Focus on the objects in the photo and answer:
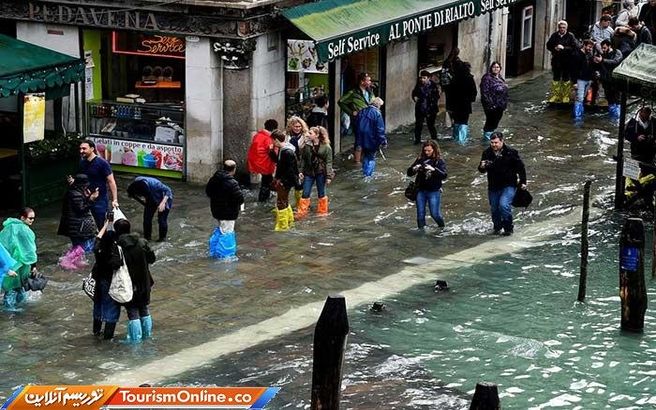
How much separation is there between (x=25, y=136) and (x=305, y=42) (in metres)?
5.45

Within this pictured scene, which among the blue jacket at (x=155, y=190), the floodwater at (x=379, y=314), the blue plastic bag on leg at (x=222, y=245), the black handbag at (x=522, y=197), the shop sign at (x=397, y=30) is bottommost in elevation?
the floodwater at (x=379, y=314)

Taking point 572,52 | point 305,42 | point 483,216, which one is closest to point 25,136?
point 305,42

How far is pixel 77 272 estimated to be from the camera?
68.7ft

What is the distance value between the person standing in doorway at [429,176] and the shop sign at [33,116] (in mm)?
5768

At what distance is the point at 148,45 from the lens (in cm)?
2652

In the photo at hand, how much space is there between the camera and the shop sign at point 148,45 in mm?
26141

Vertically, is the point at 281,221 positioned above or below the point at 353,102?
below

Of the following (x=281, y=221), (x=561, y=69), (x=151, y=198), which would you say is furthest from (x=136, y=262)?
(x=561, y=69)

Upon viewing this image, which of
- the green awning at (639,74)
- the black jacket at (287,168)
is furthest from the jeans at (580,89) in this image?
the black jacket at (287,168)

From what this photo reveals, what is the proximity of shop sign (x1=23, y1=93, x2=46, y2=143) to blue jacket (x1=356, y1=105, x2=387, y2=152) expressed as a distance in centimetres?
551

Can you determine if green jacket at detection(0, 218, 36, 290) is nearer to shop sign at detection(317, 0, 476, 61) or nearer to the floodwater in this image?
the floodwater

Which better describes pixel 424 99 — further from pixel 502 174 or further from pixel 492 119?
pixel 502 174

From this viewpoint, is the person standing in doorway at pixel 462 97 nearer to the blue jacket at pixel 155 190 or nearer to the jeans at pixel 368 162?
the jeans at pixel 368 162

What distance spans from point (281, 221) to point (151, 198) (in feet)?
7.04
